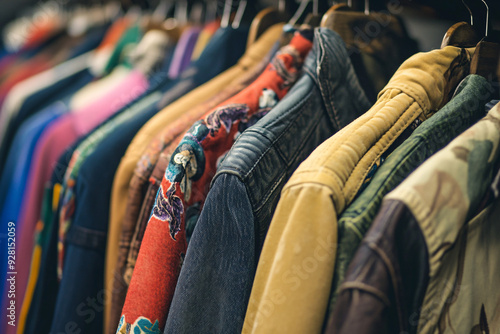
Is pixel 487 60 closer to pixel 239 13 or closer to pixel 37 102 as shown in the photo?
pixel 239 13

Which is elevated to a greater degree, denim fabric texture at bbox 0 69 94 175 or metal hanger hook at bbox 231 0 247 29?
denim fabric texture at bbox 0 69 94 175

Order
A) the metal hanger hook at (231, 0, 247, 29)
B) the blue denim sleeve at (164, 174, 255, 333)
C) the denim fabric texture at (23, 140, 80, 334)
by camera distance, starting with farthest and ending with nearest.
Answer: the metal hanger hook at (231, 0, 247, 29) → the denim fabric texture at (23, 140, 80, 334) → the blue denim sleeve at (164, 174, 255, 333)

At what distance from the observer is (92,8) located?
4.71 feet

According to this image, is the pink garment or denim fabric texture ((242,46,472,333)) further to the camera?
the pink garment

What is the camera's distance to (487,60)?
1.54ft

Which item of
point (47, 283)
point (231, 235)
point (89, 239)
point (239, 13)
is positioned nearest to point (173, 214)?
point (231, 235)

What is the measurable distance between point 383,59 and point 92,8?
120cm

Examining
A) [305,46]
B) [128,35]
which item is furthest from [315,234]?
[128,35]

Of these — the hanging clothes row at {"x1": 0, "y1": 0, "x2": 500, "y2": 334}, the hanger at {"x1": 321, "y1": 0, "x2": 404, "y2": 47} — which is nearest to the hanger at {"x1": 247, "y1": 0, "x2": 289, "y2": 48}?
the hanging clothes row at {"x1": 0, "y1": 0, "x2": 500, "y2": 334}

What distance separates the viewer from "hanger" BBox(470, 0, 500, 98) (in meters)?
0.47

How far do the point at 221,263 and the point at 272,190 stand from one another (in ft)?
0.30

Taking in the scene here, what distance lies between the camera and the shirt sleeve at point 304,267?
1.09 feet

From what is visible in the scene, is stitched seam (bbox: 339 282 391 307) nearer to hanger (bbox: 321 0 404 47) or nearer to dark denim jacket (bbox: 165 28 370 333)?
dark denim jacket (bbox: 165 28 370 333)

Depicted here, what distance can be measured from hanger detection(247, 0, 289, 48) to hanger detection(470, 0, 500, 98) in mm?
338
